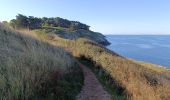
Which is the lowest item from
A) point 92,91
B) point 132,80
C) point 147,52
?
point 147,52

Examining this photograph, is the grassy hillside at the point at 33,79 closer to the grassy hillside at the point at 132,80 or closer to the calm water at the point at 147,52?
the grassy hillside at the point at 132,80

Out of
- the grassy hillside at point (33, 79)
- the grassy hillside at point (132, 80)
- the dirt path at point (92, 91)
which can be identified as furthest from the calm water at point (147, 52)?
the grassy hillside at point (33, 79)

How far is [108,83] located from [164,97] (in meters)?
4.28

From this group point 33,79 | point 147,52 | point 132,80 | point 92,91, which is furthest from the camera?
point 147,52

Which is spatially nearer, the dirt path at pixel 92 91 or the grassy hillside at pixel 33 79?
Answer: the grassy hillside at pixel 33 79

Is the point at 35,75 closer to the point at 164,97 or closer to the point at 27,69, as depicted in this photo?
the point at 27,69

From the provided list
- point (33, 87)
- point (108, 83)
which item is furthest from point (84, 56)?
point (33, 87)

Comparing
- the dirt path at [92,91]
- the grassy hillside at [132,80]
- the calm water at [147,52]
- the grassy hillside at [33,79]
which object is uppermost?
the grassy hillside at [33,79]

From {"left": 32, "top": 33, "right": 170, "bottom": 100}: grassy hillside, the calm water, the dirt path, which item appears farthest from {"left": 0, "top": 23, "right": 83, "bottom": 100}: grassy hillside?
the calm water

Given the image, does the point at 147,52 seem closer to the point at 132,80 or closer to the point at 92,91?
the point at 132,80

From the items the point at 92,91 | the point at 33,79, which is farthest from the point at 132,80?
the point at 33,79

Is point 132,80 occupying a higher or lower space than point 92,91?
higher

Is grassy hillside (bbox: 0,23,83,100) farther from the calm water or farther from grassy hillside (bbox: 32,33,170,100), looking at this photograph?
the calm water

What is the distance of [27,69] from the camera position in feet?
28.8
